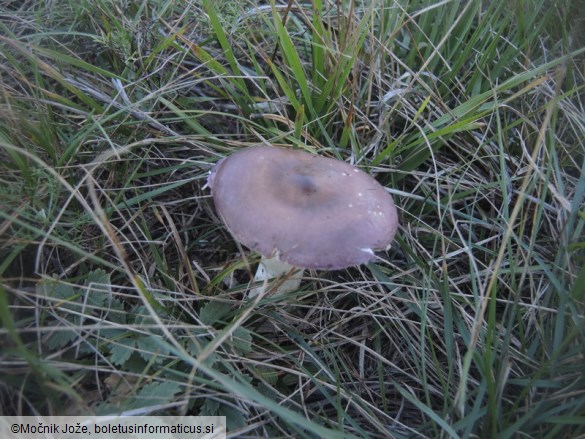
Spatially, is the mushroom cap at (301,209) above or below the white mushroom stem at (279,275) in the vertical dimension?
above

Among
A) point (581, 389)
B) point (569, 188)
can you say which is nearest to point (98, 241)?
point (581, 389)

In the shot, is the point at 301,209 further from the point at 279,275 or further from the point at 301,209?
the point at 279,275

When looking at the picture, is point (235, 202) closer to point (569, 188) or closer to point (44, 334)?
point (44, 334)

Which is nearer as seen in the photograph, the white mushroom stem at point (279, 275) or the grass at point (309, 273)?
the grass at point (309, 273)

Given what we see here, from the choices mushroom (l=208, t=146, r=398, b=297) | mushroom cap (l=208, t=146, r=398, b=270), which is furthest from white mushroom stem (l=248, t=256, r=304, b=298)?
mushroom cap (l=208, t=146, r=398, b=270)

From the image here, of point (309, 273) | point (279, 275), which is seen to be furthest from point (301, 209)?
point (309, 273)

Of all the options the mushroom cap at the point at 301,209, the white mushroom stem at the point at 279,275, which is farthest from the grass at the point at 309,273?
the mushroom cap at the point at 301,209

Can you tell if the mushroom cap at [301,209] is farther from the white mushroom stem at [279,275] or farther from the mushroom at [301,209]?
the white mushroom stem at [279,275]

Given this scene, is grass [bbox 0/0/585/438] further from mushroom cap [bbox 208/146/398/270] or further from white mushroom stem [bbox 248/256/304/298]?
mushroom cap [bbox 208/146/398/270]

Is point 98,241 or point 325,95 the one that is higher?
point 325,95
